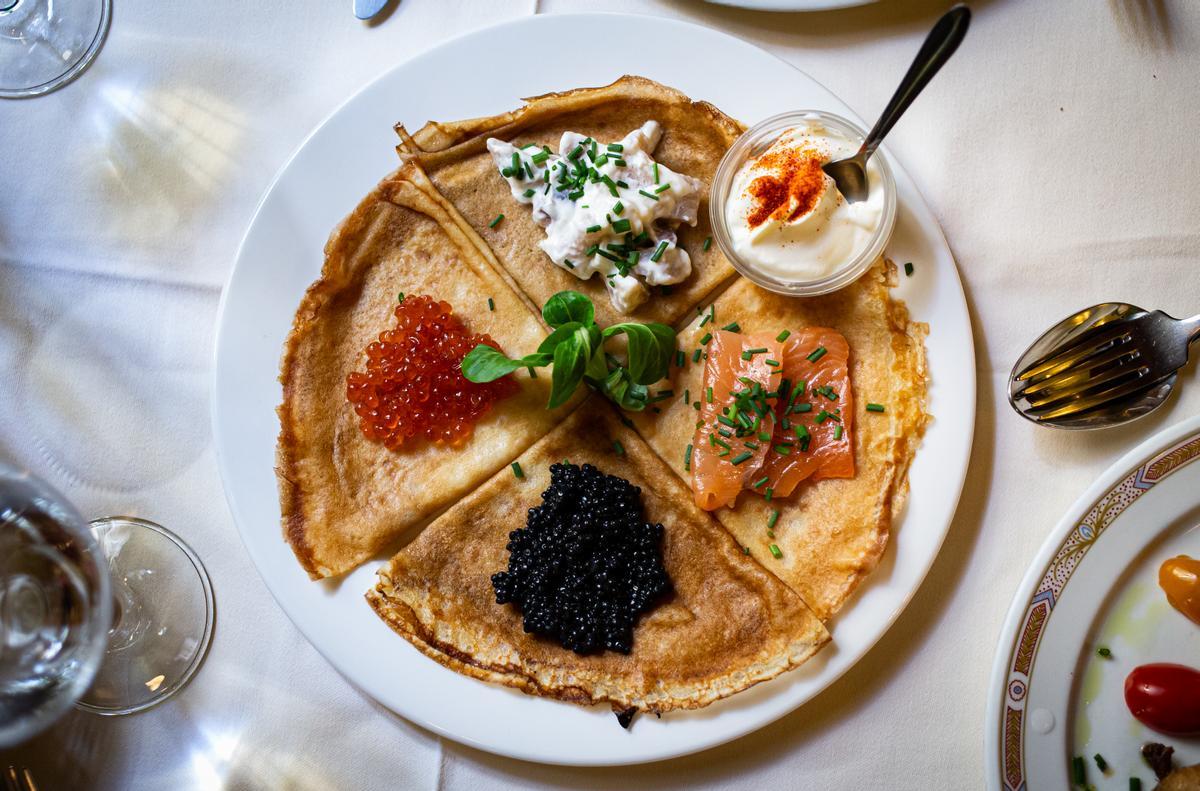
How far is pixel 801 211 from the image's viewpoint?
2900 mm

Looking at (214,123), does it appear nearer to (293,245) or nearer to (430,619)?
(293,245)

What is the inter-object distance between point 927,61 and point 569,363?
1.40 metres

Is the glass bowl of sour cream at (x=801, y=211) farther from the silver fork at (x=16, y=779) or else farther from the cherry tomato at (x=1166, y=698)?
the silver fork at (x=16, y=779)

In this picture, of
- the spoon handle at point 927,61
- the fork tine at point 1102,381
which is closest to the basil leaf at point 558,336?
the spoon handle at point 927,61

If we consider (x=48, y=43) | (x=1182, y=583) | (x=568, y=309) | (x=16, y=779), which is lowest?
(x=16, y=779)

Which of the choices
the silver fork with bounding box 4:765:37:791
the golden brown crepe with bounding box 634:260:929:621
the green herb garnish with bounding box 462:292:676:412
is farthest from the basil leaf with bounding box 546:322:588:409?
the silver fork with bounding box 4:765:37:791

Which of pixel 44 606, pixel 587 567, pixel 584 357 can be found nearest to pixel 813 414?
pixel 584 357

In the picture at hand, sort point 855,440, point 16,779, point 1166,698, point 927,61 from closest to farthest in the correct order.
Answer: point 927,61 < point 1166,698 < point 855,440 < point 16,779

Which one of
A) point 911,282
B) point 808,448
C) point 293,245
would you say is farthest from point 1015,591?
point 293,245

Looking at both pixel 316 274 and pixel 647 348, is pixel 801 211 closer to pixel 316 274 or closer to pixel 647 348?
pixel 647 348

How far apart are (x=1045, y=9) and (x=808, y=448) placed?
1.91 meters

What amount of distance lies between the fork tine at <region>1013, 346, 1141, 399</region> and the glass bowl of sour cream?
780 millimetres

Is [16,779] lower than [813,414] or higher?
lower

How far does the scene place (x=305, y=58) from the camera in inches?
139
